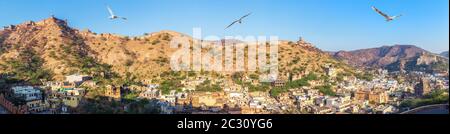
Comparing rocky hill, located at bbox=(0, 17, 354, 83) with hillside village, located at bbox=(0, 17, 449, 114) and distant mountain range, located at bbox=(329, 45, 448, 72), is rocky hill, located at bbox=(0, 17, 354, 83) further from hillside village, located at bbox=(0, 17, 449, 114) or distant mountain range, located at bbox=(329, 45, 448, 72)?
distant mountain range, located at bbox=(329, 45, 448, 72)

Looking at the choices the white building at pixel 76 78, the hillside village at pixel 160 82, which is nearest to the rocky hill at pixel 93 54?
the hillside village at pixel 160 82

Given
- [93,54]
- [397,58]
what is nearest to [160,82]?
[93,54]

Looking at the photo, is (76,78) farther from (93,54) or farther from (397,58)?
(397,58)

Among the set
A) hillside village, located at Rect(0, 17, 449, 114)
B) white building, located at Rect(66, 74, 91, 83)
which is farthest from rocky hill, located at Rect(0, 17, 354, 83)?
white building, located at Rect(66, 74, 91, 83)

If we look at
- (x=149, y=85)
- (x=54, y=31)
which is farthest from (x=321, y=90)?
(x=54, y=31)

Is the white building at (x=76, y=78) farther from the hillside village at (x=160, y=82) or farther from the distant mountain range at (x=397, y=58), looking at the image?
the distant mountain range at (x=397, y=58)

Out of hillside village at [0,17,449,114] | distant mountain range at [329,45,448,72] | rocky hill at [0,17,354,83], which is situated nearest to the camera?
hillside village at [0,17,449,114]

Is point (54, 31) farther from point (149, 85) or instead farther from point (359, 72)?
point (359, 72)
